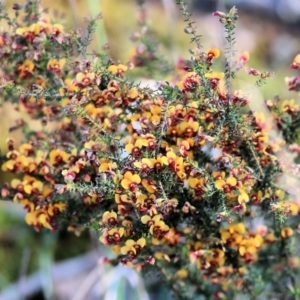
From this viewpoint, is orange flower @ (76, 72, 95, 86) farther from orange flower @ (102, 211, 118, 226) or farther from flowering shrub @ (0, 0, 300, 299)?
orange flower @ (102, 211, 118, 226)

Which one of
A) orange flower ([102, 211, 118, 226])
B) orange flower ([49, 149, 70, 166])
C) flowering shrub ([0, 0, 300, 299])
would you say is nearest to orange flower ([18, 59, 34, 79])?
flowering shrub ([0, 0, 300, 299])

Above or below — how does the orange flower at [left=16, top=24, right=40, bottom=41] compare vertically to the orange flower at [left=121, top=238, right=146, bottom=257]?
above

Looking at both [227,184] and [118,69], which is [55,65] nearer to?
[118,69]

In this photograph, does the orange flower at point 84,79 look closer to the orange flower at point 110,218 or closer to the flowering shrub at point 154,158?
the flowering shrub at point 154,158

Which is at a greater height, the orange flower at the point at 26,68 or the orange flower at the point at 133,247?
the orange flower at the point at 26,68

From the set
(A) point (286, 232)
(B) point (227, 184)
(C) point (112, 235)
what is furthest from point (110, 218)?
(A) point (286, 232)

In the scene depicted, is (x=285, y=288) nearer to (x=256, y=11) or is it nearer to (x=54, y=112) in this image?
(x=54, y=112)

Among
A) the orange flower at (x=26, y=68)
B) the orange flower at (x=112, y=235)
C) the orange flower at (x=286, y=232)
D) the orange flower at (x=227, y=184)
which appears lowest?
the orange flower at (x=112, y=235)

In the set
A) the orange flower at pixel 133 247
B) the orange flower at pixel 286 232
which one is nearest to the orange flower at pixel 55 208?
the orange flower at pixel 133 247
